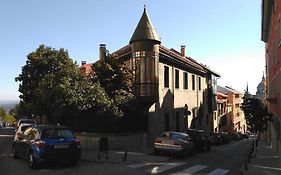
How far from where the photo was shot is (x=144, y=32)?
2561cm

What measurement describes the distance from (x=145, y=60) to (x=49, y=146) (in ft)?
42.8

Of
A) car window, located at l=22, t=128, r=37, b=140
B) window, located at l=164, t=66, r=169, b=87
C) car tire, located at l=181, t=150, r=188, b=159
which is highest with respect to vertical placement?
window, located at l=164, t=66, r=169, b=87

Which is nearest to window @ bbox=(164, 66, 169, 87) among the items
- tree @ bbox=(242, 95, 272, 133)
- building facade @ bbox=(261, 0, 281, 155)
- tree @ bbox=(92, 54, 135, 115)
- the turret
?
the turret

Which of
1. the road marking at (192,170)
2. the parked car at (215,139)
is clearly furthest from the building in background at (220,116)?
the road marking at (192,170)

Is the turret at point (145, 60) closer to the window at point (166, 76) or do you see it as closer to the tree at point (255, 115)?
the window at point (166, 76)

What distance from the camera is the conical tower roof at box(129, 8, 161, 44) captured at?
2556 centimetres

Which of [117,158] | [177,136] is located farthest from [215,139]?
[117,158]

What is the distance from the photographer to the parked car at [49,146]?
45.0ft

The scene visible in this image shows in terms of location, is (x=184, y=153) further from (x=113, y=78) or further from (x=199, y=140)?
(x=113, y=78)

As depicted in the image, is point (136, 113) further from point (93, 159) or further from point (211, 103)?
point (211, 103)

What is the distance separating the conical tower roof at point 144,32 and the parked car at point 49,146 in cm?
1211

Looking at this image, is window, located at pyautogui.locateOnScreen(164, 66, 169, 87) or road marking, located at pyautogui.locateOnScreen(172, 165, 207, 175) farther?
window, located at pyautogui.locateOnScreen(164, 66, 169, 87)

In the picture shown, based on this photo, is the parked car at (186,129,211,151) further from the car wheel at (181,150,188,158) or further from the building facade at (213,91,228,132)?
the building facade at (213,91,228,132)

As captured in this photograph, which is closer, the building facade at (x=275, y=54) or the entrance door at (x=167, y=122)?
the building facade at (x=275, y=54)
